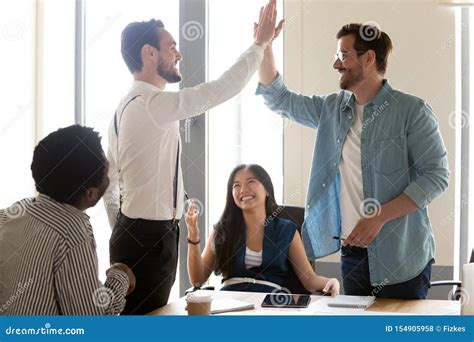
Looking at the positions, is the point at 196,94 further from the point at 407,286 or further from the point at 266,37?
the point at 407,286

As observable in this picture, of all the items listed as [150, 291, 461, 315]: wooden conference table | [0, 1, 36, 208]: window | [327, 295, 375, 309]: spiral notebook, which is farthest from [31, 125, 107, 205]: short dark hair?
[0, 1, 36, 208]: window

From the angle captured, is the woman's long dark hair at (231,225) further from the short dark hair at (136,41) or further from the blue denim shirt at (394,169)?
the short dark hair at (136,41)

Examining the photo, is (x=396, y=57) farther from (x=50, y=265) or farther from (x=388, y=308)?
(x=50, y=265)

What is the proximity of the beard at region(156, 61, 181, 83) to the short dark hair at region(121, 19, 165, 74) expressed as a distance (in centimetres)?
7

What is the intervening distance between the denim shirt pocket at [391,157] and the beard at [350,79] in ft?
0.78

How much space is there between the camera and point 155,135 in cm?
213

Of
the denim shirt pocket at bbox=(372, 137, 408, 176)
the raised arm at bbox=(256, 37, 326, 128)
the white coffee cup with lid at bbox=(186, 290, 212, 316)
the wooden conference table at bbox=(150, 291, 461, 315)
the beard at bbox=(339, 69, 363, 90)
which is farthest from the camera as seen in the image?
the raised arm at bbox=(256, 37, 326, 128)

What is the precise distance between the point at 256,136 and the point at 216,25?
61 centimetres

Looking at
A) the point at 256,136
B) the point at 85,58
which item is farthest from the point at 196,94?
the point at 85,58

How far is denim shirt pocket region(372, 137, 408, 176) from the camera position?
212 cm

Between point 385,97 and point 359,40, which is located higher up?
point 359,40

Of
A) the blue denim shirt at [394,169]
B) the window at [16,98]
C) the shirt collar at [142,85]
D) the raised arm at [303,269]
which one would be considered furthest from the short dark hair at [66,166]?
the window at [16,98]

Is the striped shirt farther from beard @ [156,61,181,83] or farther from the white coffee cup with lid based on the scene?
beard @ [156,61,181,83]

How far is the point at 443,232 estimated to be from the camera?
2.99 metres
